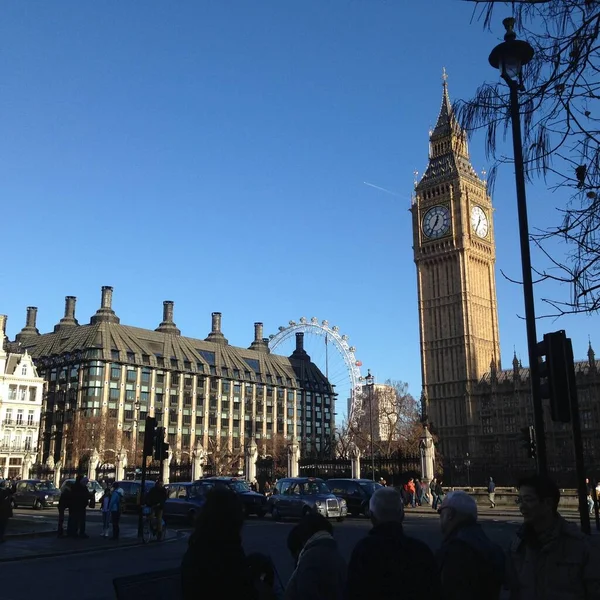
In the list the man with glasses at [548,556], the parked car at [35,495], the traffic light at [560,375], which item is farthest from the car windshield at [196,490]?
the man with glasses at [548,556]

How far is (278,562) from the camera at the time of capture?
14.1 meters

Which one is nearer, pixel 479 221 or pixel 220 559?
pixel 220 559

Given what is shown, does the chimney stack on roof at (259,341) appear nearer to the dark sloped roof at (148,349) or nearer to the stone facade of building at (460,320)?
the dark sloped roof at (148,349)

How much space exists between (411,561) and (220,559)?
46.6 inches

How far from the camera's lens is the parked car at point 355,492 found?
94.1 feet

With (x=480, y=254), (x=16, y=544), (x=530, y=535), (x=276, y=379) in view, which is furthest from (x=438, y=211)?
(x=530, y=535)

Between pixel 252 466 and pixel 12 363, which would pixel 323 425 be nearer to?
pixel 12 363

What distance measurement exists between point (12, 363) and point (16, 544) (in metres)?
67.8

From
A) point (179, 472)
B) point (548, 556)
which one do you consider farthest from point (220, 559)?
point (179, 472)

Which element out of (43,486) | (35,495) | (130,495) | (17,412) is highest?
(17,412)

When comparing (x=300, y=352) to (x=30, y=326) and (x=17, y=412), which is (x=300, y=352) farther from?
(x=17, y=412)

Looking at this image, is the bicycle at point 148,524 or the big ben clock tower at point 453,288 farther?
the big ben clock tower at point 453,288

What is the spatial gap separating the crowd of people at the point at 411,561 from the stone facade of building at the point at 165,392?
239 feet

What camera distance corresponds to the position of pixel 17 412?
252 ft
